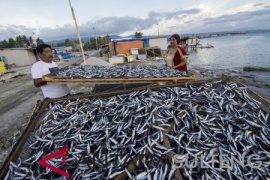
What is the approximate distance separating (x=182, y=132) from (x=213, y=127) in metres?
0.62

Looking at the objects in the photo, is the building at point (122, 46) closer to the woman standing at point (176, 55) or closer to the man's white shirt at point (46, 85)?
the woman standing at point (176, 55)

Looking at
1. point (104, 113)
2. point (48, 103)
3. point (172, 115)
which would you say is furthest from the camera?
point (48, 103)

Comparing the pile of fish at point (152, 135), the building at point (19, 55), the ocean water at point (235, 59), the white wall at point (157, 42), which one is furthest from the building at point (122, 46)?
the pile of fish at point (152, 135)

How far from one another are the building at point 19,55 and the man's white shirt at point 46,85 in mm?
44191

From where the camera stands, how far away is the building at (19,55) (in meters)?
42.9

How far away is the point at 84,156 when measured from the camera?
3.03m

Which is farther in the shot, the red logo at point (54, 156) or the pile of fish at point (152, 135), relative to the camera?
the red logo at point (54, 156)

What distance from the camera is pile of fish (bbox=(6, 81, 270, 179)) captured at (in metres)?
2.76

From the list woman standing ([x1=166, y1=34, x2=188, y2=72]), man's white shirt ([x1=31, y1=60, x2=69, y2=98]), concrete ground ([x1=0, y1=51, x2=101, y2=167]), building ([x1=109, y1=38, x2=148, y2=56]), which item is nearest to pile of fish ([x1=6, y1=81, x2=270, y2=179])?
man's white shirt ([x1=31, y1=60, x2=69, y2=98])

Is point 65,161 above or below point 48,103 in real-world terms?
below

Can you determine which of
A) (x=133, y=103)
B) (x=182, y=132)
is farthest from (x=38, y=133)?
(x=182, y=132)

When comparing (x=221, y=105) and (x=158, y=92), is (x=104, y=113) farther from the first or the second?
(x=221, y=105)

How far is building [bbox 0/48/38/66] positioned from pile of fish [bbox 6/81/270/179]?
46.3 metres

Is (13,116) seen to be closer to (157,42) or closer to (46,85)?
(46,85)
